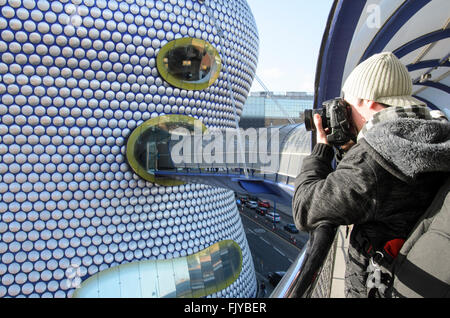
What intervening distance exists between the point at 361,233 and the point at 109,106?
24.1 ft

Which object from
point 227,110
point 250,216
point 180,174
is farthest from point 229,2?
point 250,216

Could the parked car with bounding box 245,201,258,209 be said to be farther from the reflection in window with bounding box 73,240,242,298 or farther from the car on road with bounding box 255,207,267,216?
the reflection in window with bounding box 73,240,242,298

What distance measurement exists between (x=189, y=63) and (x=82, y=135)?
3.15m

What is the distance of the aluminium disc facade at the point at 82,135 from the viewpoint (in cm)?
695

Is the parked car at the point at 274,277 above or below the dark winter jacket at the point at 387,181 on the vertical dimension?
below

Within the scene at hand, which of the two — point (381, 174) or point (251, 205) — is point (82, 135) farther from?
point (251, 205)

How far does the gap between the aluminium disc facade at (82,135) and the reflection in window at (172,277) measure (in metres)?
0.21

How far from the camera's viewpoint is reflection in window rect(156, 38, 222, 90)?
809 cm

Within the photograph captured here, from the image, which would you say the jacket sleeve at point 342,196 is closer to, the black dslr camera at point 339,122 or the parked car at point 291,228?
the black dslr camera at point 339,122

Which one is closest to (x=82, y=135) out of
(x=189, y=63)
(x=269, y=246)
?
(x=189, y=63)

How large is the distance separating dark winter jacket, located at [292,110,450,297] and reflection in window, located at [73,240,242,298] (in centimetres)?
738

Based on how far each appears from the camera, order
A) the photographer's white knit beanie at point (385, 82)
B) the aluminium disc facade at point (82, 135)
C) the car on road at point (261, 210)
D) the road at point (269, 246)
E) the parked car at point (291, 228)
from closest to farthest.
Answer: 1. the photographer's white knit beanie at point (385, 82)
2. the aluminium disc facade at point (82, 135)
3. the road at point (269, 246)
4. the parked car at point (291, 228)
5. the car on road at point (261, 210)

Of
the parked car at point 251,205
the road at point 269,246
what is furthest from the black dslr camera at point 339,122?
the parked car at point 251,205
